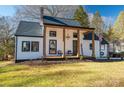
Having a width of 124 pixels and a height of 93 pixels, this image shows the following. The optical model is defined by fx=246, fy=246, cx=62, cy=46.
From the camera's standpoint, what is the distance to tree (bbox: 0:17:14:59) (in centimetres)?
2638

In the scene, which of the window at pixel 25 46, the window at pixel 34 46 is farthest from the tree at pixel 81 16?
the window at pixel 25 46

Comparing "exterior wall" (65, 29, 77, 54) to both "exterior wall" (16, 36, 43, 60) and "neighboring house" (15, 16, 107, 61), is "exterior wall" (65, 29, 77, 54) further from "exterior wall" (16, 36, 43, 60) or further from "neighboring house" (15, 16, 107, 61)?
"exterior wall" (16, 36, 43, 60)

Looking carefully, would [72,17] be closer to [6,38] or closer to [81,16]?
[81,16]

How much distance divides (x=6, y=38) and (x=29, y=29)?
5900mm

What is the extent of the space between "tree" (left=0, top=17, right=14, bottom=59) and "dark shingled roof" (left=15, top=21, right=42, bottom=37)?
3.99 m

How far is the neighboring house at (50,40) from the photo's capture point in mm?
21594

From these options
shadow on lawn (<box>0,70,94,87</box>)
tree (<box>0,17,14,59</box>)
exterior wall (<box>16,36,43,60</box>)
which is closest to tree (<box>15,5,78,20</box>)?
tree (<box>0,17,14,59</box>)

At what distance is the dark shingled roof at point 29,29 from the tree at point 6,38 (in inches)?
157

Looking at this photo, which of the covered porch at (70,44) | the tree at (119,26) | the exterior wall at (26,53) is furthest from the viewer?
the tree at (119,26)

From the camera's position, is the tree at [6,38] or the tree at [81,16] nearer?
the tree at [6,38]

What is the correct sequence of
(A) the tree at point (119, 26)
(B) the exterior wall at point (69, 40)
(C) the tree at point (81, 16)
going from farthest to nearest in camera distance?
(C) the tree at point (81, 16) → (A) the tree at point (119, 26) → (B) the exterior wall at point (69, 40)

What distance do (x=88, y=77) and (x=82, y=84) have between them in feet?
4.53

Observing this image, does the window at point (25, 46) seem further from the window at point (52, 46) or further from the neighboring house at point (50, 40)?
the window at point (52, 46)
